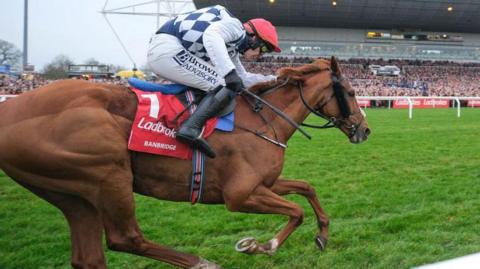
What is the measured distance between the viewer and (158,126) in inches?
132

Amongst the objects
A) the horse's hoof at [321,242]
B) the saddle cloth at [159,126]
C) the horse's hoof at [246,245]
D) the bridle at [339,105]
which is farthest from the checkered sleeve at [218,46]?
the horse's hoof at [321,242]

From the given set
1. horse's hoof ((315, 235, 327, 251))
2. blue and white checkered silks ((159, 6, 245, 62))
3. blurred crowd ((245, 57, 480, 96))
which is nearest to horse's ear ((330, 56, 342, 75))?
blue and white checkered silks ((159, 6, 245, 62))

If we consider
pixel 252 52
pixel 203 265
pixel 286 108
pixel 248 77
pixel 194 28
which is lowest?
pixel 203 265

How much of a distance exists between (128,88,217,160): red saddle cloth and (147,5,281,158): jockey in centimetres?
8

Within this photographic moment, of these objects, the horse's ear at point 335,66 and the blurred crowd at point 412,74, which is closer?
the horse's ear at point 335,66

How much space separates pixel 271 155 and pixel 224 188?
462mm

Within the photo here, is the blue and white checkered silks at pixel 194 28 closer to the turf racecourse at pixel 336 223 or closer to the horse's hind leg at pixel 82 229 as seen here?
the horse's hind leg at pixel 82 229

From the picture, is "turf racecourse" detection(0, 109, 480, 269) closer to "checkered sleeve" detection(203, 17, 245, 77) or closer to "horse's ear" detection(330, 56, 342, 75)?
"horse's ear" detection(330, 56, 342, 75)

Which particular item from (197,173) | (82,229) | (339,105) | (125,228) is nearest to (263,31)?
(339,105)

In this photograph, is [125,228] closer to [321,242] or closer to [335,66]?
[321,242]

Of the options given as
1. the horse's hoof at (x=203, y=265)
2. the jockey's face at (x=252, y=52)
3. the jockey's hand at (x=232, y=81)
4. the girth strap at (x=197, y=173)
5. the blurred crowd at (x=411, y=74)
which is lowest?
the horse's hoof at (x=203, y=265)

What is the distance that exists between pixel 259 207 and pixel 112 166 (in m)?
1.10

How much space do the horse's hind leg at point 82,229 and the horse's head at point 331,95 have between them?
6.48 ft

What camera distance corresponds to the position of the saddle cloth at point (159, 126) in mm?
3258
